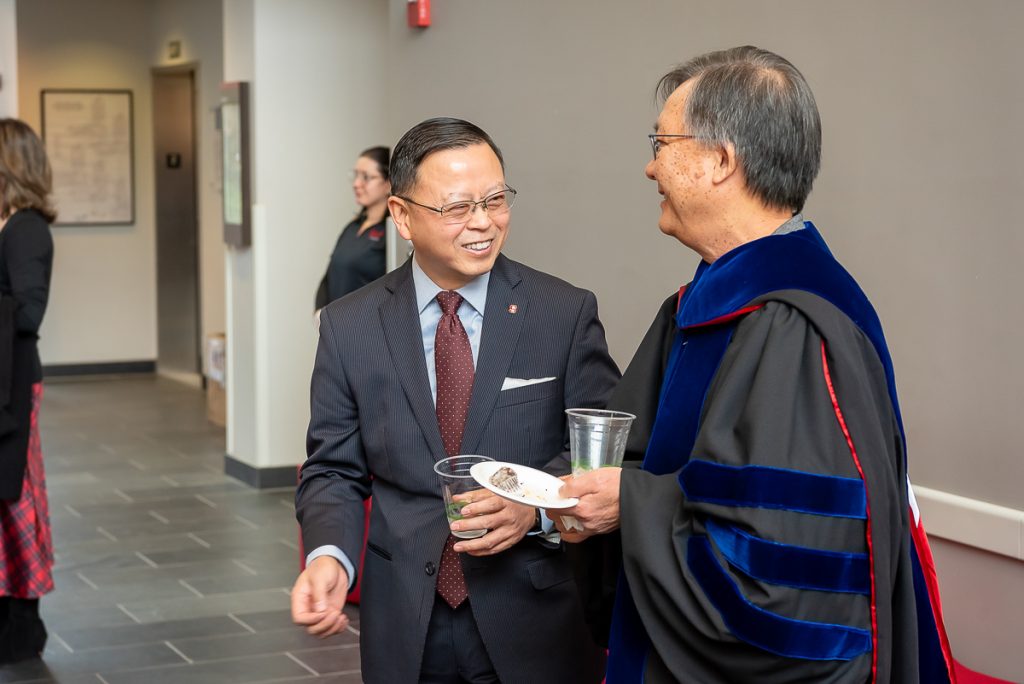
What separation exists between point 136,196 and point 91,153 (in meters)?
0.58

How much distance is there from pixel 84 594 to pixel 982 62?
14.3ft

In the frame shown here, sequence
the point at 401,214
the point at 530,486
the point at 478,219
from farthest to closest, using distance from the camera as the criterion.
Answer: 1. the point at 401,214
2. the point at 478,219
3. the point at 530,486

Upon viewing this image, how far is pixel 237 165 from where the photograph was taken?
7.96 metres

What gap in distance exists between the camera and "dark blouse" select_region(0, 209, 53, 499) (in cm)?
467

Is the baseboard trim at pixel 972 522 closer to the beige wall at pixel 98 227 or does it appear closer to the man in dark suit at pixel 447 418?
the man in dark suit at pixel 447 418

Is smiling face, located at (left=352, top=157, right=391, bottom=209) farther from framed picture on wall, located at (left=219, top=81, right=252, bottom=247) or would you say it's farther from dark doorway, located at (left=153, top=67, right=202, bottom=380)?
dark doorway, located at (left=153, top=67, right=202, bottom=380)

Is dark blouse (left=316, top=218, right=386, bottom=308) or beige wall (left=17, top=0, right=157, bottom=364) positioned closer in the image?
dark blouse (left=316, top=218, right=386, bottom=308)

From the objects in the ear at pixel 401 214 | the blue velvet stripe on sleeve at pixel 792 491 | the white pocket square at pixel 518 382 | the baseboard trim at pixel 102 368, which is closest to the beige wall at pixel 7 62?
the ear at pixel 401 214

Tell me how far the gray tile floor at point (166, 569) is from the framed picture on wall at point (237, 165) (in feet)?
5.15

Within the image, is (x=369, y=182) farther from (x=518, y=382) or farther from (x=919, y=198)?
(x=518, y=382)

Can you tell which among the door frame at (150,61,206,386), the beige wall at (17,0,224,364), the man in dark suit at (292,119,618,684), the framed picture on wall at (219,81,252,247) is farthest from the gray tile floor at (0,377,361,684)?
the beige wall at (17,0,224,364)

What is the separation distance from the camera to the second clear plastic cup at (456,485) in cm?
209

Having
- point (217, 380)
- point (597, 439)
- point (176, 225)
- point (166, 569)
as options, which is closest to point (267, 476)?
point (166, 569)

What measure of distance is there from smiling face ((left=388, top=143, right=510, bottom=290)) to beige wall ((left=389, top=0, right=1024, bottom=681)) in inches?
51.3
